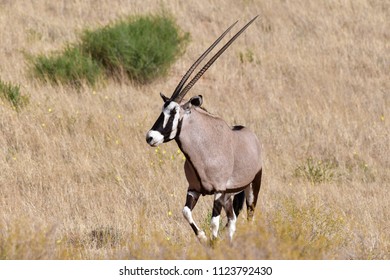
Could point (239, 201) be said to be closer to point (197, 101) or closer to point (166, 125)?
point (197, 101)

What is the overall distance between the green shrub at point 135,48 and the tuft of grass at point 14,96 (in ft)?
9.72

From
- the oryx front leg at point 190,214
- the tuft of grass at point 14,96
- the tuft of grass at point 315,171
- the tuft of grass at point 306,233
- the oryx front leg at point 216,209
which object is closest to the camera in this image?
the tuft of grass at point 306,233

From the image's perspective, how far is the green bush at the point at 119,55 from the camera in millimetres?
14781

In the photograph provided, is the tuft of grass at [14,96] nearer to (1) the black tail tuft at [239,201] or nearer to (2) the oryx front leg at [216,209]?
(1) the black tail tuft at [239,201]

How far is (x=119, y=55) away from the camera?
15.6m

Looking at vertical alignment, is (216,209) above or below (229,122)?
above

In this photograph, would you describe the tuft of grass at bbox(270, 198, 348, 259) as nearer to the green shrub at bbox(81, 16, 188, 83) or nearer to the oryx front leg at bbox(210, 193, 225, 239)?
the oryx front leg at bbox(210, 193, 225, 239)

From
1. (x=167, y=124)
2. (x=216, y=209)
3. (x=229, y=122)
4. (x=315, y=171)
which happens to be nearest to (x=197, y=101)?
(x=167, y=124)

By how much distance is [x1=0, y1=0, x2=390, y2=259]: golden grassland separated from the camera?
6.75m

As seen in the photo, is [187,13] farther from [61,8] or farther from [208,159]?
[208,159]

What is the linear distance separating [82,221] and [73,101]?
5.42m

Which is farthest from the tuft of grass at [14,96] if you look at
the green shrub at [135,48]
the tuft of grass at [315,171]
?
the tuft of grass at [315,171]

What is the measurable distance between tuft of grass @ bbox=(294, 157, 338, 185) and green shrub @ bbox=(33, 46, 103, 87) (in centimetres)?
516

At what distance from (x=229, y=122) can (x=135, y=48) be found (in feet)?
11.5
